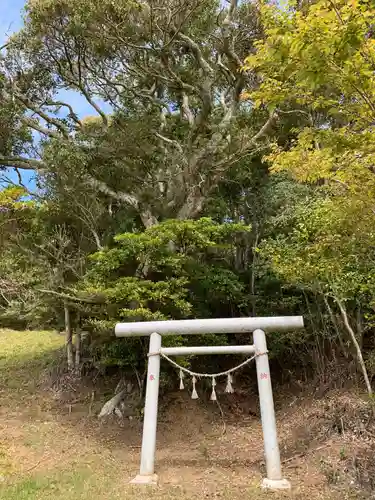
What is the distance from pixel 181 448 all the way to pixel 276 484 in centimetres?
278

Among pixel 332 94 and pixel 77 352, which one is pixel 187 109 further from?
pixel 332 94

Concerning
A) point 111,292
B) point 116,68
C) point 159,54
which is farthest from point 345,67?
point 116,68

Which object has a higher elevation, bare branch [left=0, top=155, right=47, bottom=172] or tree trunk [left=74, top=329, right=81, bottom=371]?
bare branch [left=0, top=155, right=47, bottom=172]

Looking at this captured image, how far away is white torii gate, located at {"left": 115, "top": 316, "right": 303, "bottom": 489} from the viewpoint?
5.38 m

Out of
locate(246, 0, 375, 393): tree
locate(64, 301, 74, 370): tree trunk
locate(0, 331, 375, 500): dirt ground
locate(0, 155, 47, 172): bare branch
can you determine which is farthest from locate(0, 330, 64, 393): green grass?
locate(246, 0, 375, 393): tree

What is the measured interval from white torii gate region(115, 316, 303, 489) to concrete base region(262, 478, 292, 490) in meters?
0.01

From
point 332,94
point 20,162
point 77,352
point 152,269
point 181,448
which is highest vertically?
point 20,162

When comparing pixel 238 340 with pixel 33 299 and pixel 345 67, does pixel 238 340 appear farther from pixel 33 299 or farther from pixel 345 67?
pixel 345 67

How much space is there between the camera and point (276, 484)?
513cm

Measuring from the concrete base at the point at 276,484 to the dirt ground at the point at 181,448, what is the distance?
3.9 inches

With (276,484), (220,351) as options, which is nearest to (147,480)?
(276,484)

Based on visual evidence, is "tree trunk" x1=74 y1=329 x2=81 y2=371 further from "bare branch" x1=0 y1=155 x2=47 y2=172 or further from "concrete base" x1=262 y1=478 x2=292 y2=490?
"concrete base" x1=262 y1=478 x2=292 y2=490

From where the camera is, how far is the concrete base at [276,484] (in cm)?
509

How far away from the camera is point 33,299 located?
889 centimetres
